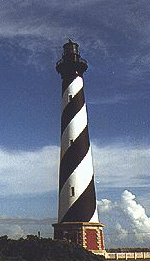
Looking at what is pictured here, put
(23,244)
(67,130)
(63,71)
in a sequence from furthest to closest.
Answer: (63,71) < (67,130) < (23,244)

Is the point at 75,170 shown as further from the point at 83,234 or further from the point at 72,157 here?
the point at 83,234

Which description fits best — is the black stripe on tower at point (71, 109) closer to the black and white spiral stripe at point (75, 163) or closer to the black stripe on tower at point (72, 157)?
the black and white spiral stripe at point (75, 163)

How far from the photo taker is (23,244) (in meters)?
24.5

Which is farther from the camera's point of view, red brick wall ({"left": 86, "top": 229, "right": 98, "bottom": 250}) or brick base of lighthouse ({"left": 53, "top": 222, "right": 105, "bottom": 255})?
red brick wall ({"left": 86, "top": 229, "right": 98, "bottom": 250})

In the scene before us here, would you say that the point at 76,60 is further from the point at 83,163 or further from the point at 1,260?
the point at 1,260

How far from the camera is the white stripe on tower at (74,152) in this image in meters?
33.0

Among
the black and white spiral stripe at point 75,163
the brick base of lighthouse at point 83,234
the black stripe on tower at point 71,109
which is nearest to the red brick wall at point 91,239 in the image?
the brick base of lighthouse at point 83,234

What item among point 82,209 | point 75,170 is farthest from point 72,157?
point 82,209

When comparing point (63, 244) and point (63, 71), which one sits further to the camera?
point (63, 71)

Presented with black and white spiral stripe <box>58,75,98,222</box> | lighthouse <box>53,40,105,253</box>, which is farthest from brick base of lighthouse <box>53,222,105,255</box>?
black and white spiral stripe <box>58,75,98,222</box>

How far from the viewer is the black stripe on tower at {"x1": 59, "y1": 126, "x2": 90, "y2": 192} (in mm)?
33938

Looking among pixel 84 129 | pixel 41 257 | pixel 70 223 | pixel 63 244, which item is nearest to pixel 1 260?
pixel 41 257

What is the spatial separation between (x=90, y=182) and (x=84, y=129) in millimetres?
5302

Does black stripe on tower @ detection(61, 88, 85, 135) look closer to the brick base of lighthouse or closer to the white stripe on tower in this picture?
the white stripe on tower
